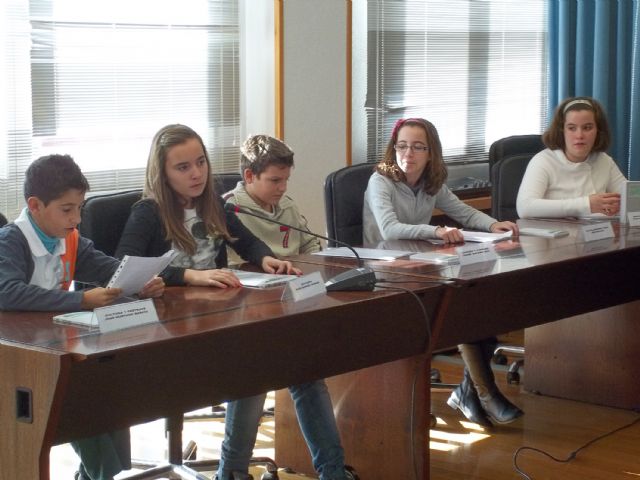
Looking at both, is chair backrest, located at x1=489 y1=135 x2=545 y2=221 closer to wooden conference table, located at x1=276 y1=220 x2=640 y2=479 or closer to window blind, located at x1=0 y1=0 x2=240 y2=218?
wooden conference table, located at x1=276 y1=220 x2=640 y2=479

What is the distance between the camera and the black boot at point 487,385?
3678 mm

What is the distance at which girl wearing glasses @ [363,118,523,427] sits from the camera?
361cm

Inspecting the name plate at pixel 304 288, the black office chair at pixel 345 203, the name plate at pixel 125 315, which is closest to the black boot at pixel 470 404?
the black office chair at pixel 345 203

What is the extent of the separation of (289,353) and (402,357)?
1.45 feet

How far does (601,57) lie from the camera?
18.6ft

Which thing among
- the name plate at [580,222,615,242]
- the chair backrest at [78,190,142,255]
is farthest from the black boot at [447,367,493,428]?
the chair backrest at [78,190,142,255]

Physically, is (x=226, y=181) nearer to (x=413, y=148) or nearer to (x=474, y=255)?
(x=413, y=148)

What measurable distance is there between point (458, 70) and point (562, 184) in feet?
4.85

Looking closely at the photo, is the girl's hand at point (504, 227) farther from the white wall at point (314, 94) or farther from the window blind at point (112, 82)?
the window blind at point (112, 82)

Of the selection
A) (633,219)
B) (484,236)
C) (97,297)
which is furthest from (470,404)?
(97,297)

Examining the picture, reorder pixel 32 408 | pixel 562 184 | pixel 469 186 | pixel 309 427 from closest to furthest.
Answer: pixel 32 408 → pixel 309 427 → pixel 562 184 → pixel 469 186

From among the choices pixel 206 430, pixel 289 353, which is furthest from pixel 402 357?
pixel 206 430

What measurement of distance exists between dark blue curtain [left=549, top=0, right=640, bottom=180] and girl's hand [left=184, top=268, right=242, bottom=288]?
345cm

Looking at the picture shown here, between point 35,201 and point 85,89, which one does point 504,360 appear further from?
point 35,201
